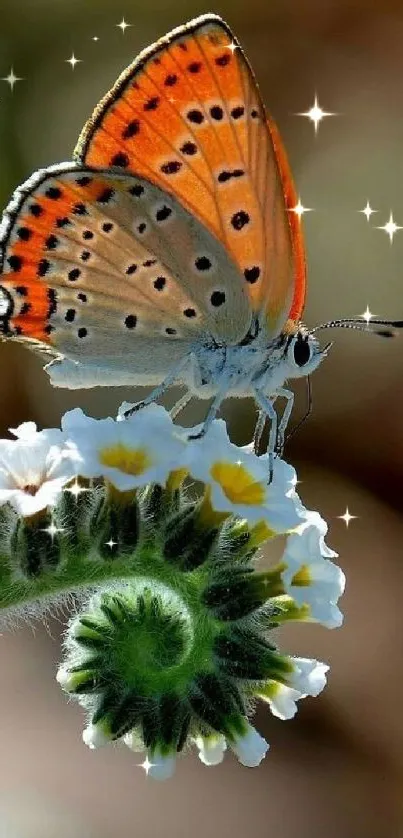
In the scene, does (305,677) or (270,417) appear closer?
(305,677)

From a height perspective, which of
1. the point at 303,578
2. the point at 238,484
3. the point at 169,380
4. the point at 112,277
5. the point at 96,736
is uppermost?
the point at 112,277

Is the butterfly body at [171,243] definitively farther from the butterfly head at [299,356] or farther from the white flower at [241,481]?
the white flower at [241,481]

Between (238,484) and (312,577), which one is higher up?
(238,484)

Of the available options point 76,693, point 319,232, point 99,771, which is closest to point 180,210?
point 76,693

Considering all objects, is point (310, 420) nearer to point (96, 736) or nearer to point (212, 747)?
point (212, 747)

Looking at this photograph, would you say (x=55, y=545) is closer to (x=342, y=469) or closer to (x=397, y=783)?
(x=397, y=783)

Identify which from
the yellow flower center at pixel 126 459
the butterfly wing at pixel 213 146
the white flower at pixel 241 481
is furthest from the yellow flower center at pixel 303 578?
the butterfly wing at pixel 213 146

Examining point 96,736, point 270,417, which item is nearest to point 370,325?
point 270,417
